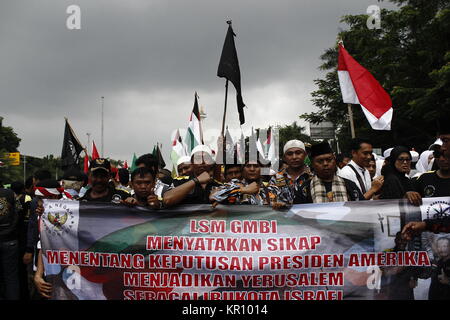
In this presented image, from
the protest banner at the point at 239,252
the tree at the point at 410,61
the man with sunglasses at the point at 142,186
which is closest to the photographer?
the protest banner at the point at 239,252

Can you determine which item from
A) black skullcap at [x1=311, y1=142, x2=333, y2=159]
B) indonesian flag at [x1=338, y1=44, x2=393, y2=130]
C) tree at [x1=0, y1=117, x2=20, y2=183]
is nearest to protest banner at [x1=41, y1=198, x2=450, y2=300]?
black skullcap at [x1=311, y1=142, x2=333, y2=159]

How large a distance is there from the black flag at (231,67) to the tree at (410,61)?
14921 millimetres

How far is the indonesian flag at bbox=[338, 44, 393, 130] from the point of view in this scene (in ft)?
23.5

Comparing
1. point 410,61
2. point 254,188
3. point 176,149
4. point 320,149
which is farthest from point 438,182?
point 410,61

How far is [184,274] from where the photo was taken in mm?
3896

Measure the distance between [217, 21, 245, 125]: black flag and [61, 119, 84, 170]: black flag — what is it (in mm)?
4385

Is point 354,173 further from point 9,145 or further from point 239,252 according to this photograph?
point 9,145

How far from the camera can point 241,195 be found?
432 centimetres

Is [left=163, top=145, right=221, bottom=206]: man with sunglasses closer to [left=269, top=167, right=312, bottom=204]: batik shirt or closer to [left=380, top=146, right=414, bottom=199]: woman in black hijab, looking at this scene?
[left=269, top=167, right=312, bottom=204]: batik shirt

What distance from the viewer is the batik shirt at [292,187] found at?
435cm

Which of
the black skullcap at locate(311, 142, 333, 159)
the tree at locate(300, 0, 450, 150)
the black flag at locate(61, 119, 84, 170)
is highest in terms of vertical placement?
the tree at locate(300, 0, 450, 150)

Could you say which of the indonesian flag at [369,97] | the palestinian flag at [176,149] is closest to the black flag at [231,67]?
the indonesian flag at [369,97]

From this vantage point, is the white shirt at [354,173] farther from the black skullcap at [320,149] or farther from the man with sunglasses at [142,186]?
the man with sunglasses at [142,186]
